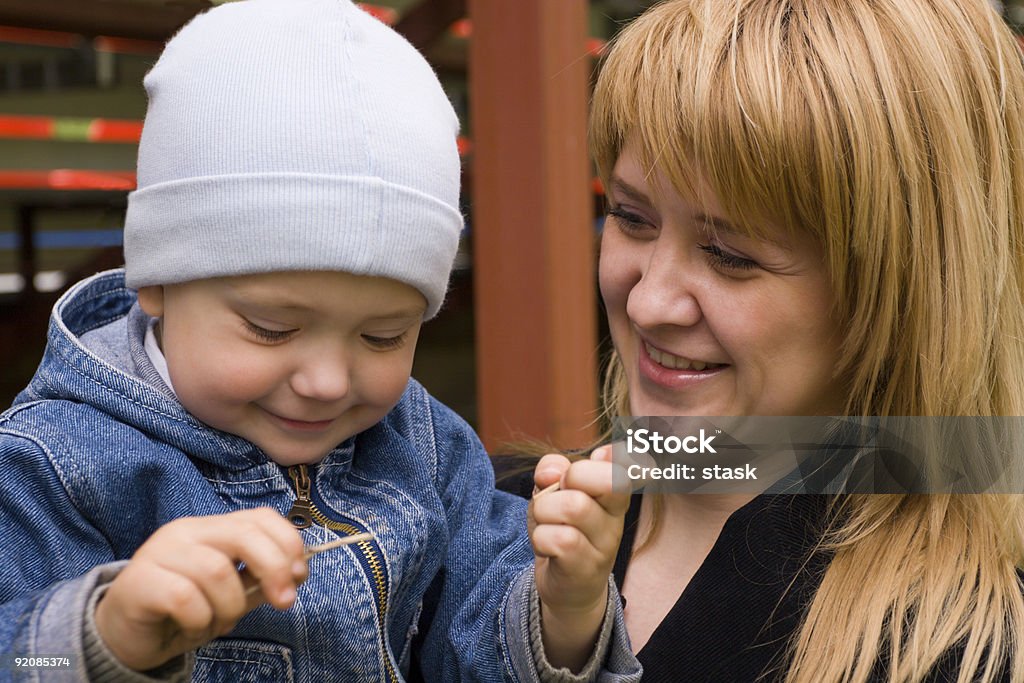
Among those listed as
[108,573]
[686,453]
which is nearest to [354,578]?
[108,573]

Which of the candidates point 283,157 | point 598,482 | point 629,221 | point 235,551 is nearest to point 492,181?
point 629,221

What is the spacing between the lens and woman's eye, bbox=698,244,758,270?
41.8 inches

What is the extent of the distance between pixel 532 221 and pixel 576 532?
55.1 inches

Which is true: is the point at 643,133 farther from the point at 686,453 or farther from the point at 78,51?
the point at 78,51

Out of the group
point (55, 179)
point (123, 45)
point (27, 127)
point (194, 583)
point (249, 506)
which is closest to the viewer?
point (194, 583)

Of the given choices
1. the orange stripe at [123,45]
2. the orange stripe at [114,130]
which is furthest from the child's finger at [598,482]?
the orange stripe at [114,130]

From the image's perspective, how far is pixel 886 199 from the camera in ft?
3.40

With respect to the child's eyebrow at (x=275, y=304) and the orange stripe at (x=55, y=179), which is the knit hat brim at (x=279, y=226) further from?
the orange stripe at (x=55, y=179)

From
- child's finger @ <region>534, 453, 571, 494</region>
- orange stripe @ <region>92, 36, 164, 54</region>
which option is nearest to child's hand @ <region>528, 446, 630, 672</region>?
child's finger @ <region>534, 453, 571, 494</region>

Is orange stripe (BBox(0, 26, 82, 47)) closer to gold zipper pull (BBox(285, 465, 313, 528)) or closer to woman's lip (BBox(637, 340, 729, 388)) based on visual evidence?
gold zipper pull (BBox(285, 465, 313, 528))

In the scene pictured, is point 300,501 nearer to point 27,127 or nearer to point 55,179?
point 55,179

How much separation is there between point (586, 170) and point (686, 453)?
128 cm

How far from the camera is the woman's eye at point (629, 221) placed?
1.14 metres

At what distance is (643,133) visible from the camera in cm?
109
